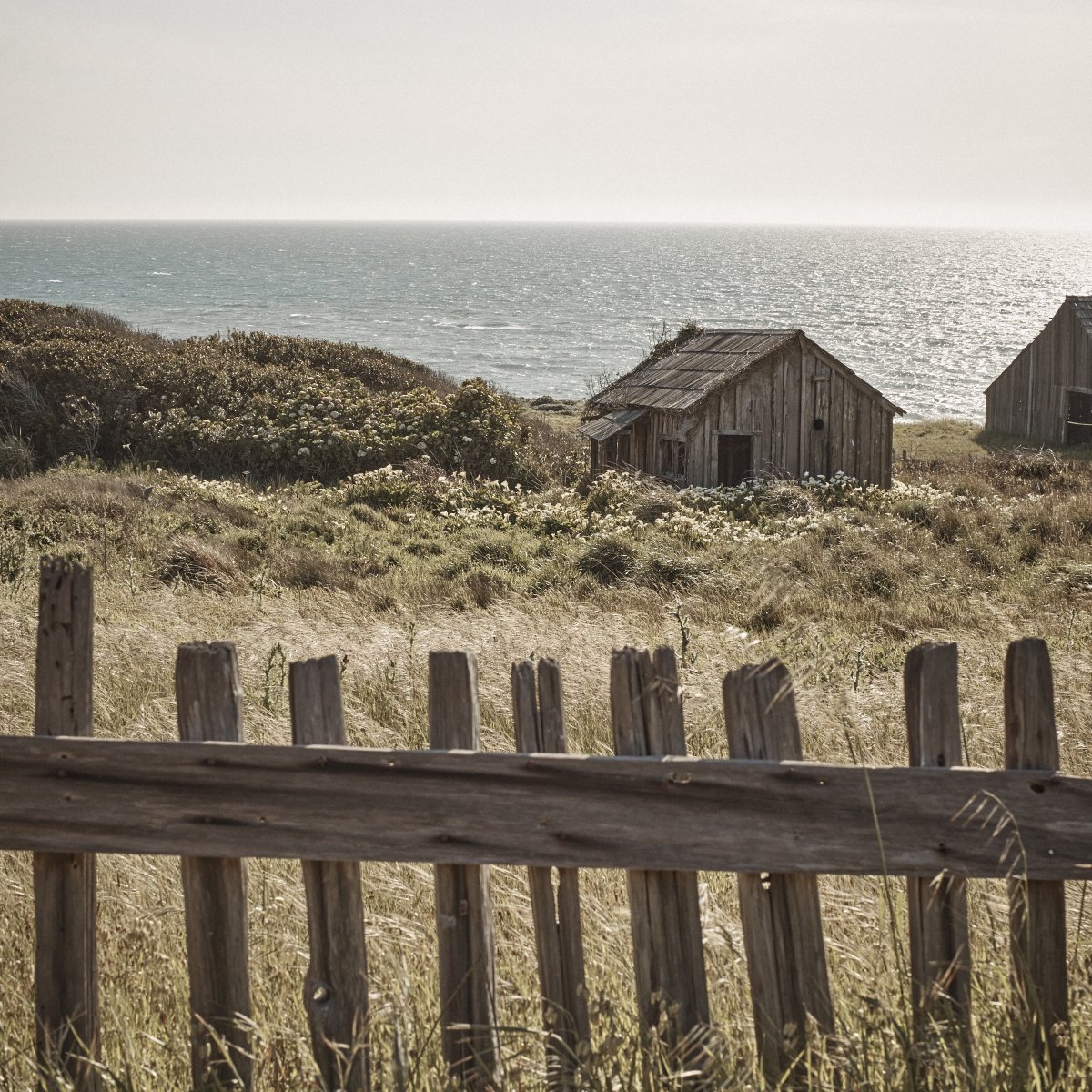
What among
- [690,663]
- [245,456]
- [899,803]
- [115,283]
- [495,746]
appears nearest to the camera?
[899,803]

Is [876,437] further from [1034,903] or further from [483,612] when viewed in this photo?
[1034,903]

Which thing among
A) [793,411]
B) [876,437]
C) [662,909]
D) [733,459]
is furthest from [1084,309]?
[662,909]

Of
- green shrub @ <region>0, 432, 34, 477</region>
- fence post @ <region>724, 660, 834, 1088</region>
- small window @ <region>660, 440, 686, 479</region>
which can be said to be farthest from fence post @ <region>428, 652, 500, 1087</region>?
small window @ <region>660, 440, 686, 479</region>

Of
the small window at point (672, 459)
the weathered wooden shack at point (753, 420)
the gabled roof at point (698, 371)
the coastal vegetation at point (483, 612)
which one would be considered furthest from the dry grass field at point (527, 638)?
the gabled roof at point (698, 371)

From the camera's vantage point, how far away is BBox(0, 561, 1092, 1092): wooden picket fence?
2.59 meters

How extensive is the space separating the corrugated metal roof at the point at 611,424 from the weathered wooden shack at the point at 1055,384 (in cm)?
1595

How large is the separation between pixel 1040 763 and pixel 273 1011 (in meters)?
2.26

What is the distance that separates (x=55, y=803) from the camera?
8.81 feet

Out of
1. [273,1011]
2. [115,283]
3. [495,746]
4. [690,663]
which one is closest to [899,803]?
[273,1011]

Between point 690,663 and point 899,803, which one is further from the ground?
point 899,803

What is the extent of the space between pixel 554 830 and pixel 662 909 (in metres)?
0.36

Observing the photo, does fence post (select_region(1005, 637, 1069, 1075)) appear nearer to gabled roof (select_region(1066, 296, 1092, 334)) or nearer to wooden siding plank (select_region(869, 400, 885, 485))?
wooden siding plank (select_region(869, 400, 885, 485))

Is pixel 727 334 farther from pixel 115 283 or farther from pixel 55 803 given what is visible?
pixel 115 283

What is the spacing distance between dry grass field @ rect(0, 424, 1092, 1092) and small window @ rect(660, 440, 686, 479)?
288 centimetres
